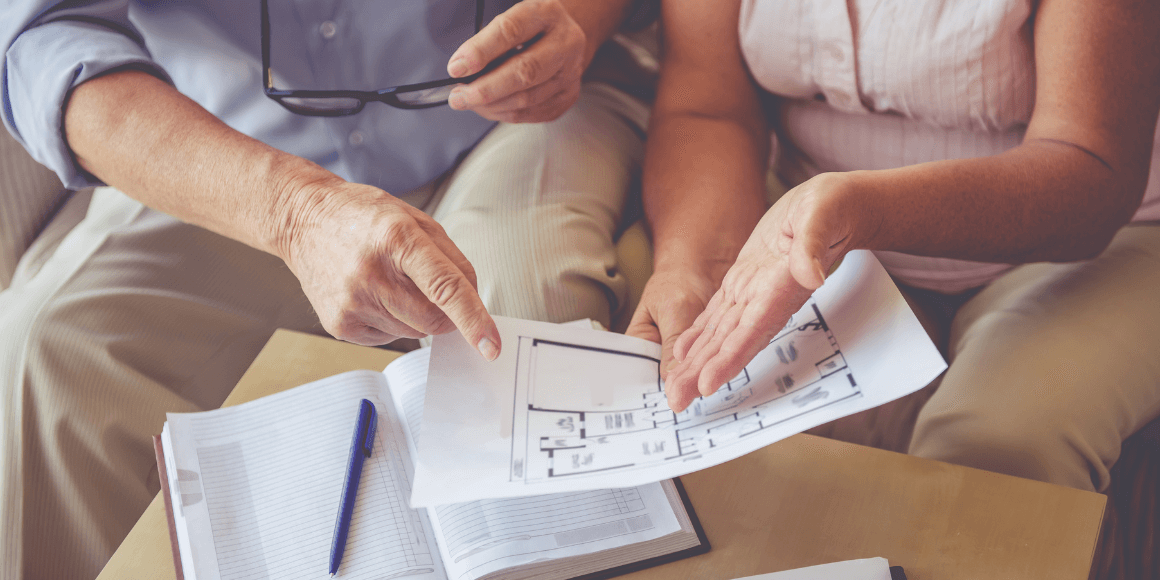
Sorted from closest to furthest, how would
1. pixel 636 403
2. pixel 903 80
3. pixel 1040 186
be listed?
pixel 636 403 < pixel 1040 186 < pixel 903 80

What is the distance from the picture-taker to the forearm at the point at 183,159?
76cm

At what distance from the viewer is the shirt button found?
0.96 metres

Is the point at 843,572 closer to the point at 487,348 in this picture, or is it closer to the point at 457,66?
the point at 487,348

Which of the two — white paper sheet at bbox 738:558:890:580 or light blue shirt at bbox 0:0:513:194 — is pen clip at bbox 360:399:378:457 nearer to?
white paper sheet at bbox 738:558:890:580

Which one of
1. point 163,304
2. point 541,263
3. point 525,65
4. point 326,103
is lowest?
point 163,304

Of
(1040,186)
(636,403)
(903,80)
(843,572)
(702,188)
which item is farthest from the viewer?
(702,188)

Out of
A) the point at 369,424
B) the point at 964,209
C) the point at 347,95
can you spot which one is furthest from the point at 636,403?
the point at 347,95

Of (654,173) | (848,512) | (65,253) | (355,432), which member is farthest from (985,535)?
(65,253)

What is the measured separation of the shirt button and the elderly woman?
1.55ft

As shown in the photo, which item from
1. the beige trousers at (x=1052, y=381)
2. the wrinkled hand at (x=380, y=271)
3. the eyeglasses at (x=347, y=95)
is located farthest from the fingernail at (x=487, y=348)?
the beige trousers at (x=1052, y=381)

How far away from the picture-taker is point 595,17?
1.03 m

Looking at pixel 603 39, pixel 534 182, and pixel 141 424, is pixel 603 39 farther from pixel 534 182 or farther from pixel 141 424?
pixel 141 424

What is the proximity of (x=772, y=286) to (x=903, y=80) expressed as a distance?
44cm

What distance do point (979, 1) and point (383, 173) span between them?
2.63 ft
